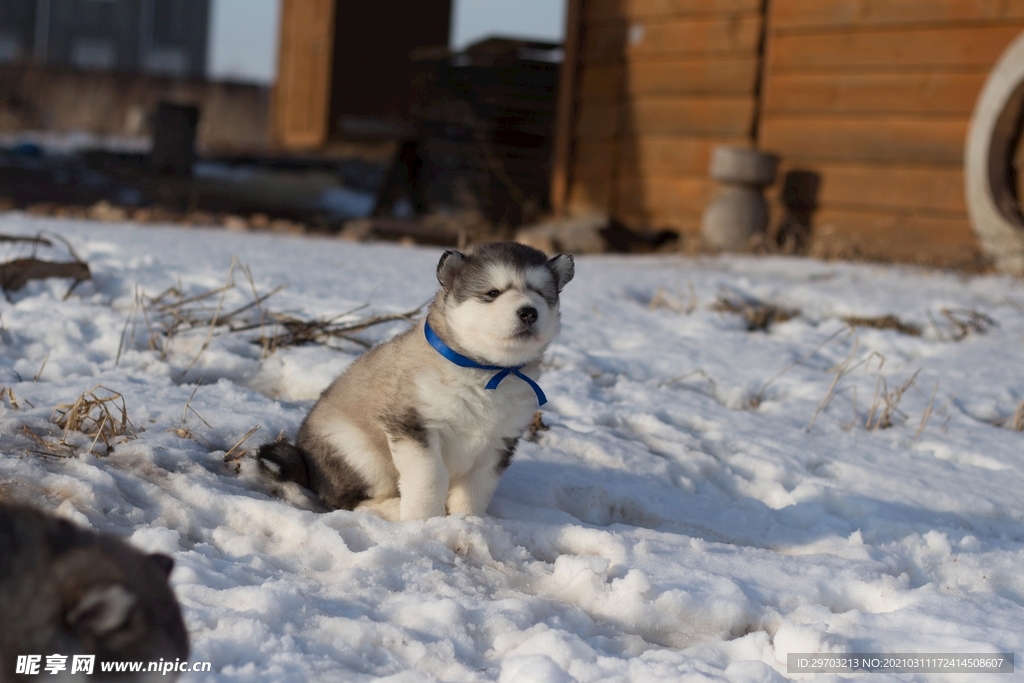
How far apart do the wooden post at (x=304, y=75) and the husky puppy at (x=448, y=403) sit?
1945 centimetres

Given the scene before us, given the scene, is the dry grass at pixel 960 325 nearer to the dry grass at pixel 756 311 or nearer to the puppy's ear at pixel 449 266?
the dry grass at pixel 756 311

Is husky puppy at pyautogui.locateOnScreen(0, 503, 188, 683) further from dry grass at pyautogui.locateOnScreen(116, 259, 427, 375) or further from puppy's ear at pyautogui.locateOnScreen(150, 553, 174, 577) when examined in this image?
dry grass at pyautogui.locateOnScreen(116, 259, 427, 375)

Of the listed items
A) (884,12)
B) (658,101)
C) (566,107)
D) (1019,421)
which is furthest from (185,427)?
(566,107)

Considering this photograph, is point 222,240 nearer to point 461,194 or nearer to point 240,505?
point 240,505

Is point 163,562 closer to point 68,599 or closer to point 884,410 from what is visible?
point 68,599

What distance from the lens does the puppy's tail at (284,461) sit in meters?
3.22

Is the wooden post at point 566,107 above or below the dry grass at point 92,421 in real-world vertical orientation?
above

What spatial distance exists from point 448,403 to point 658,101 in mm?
8991

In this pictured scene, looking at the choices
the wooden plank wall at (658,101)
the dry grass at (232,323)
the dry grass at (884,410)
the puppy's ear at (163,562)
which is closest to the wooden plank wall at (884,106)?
the wooden plank wall at (658,101)

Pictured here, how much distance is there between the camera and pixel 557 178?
40.6ft

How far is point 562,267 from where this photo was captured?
322cm

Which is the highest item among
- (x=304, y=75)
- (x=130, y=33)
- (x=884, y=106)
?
(x=130, y=33)

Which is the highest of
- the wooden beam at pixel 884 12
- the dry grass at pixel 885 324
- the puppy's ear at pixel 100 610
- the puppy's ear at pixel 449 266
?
the wooden beam at pixel 884 12

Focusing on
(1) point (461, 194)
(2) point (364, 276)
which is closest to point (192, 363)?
(2) point (364, 276)
